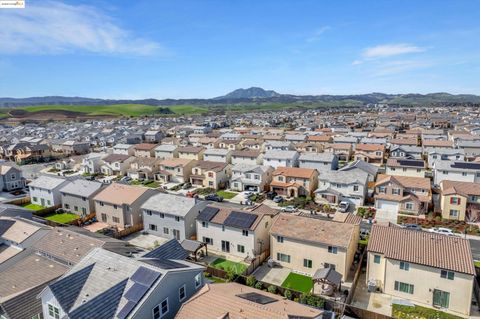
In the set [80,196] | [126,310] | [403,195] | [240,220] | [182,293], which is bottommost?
[403,195]

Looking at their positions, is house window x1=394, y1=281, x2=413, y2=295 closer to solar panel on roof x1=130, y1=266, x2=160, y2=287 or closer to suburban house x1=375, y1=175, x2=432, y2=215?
solar panel on roof x1=130, y1=266, x2=160, y2=287

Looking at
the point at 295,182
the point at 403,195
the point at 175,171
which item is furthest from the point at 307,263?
the point at 175,171

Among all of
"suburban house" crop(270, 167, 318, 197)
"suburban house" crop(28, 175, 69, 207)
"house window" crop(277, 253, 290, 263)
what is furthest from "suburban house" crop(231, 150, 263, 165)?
"house window" crop(277, 253, 290, 263)

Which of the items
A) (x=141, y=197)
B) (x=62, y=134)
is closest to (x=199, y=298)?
(x=141, y=197)

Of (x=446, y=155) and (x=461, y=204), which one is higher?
(x=446, y=155)

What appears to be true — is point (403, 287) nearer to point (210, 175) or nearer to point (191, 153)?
point (210, 175)

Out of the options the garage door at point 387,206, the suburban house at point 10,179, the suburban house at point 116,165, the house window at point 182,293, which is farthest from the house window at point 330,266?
the suburban house at point 10,179

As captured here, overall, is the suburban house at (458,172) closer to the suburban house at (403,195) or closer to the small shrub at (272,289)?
the suburban house at (403,195)
